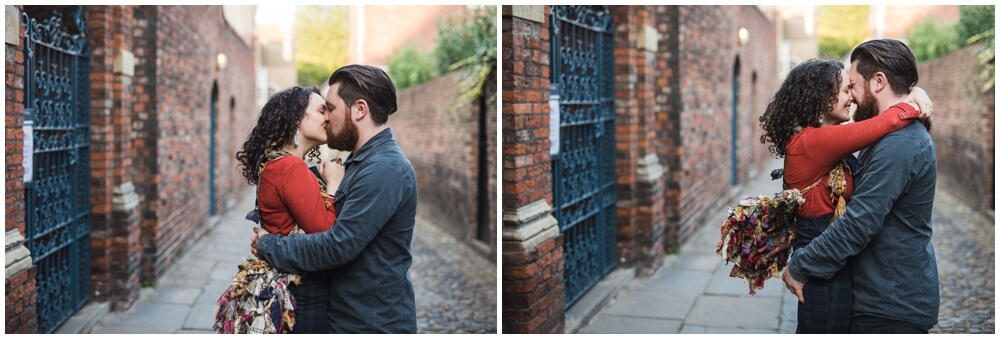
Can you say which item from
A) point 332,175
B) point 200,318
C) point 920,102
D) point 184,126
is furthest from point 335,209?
point 184,126

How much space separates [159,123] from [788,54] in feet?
69.3

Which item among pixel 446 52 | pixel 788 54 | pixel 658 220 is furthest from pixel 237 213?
pixel 788 54

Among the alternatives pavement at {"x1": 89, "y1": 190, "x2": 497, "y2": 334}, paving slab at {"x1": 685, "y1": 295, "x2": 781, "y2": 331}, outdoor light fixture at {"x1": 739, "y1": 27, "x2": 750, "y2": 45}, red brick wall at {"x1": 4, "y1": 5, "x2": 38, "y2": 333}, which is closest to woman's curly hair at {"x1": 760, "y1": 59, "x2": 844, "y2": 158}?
paving slab at {"x1": 685, "y1": 295, "x2": 781, "y2": 331}

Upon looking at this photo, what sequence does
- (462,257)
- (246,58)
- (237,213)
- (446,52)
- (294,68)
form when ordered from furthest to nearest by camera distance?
(294,68) < (246,58) < (237,213) < (446,52) < (462,257)

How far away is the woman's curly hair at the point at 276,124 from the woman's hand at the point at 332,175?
18 centimetres

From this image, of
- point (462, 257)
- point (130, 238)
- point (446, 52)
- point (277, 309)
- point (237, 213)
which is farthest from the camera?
point (237, 213)

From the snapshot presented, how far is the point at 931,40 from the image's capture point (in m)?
18.2

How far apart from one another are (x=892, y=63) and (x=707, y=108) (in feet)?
24.2

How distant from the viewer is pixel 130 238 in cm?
782

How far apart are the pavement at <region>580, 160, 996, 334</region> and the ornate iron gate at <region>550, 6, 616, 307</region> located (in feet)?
1.02

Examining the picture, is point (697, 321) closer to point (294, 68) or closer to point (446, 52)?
point (446, 52)

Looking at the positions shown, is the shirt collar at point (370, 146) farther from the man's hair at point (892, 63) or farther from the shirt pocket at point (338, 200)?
the man's hair at point (892, 63)

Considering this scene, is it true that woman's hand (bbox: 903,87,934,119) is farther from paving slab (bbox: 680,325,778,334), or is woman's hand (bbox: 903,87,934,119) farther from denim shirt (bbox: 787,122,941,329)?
paving slab (bbox: 680,325,778,334)

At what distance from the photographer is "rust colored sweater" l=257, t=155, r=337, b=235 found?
2.89 metres
